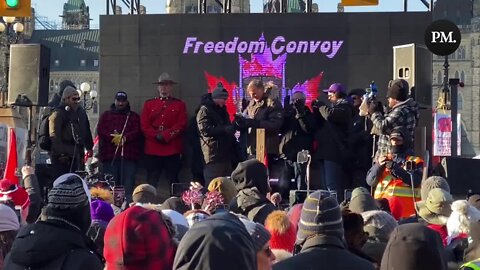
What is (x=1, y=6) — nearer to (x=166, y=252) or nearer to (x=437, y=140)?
(x=437, y=140)

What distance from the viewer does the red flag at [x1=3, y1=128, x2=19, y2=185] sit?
1230 cm

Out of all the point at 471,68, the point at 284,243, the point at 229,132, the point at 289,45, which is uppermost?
the point at 471,68

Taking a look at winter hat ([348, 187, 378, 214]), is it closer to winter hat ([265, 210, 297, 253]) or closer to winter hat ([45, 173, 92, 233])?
winter hat ([265, 210, 297, 253])

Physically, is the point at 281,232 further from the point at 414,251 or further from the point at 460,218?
the point at 460,218

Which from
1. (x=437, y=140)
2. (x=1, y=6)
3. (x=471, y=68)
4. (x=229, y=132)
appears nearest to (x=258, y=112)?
(x=229, y=132)

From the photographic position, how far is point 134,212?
187 inches

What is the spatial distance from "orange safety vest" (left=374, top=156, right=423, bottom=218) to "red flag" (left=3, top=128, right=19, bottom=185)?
380 cm

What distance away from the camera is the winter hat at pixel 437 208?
855 cm

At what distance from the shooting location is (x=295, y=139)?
46.6ft

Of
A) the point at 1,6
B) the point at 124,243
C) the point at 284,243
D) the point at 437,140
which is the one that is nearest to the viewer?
the point at 124,243

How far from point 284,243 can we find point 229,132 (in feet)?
25.4

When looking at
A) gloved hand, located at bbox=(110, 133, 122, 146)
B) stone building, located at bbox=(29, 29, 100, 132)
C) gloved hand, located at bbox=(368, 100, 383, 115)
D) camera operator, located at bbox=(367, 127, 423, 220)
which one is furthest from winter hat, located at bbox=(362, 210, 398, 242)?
stone building, located at bbox=(29, 29, 100, 132)

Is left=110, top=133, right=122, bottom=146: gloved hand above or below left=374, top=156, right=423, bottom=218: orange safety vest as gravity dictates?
above

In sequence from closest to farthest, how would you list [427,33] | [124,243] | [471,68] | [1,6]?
[124,243], [427,33], [1,6], [471,68]
